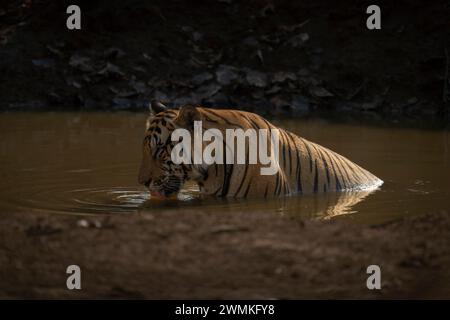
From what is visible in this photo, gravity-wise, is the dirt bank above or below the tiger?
below

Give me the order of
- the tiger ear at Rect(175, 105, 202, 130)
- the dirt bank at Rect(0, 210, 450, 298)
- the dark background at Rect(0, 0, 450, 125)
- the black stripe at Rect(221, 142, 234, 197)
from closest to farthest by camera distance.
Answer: the dirt bank at Rect(0, 210, 450, 298) → the tiger ear at Rect(175, 105, 202, 130) → the black stripe at Rect(221, 142, 234, 197) → the dark background at Rect(0, 0, 450, 125)

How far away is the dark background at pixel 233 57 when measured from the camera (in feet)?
43.4

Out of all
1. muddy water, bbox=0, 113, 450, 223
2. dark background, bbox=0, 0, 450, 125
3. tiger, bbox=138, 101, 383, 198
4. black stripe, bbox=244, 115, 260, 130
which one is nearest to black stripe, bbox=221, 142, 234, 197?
tiger, bbox=138, 101, 383, 198

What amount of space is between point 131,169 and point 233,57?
6727mm

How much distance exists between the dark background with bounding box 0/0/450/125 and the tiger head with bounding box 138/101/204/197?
6376 millimetres

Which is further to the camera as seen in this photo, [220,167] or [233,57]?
[233,57]

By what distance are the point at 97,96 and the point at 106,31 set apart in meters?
1.83

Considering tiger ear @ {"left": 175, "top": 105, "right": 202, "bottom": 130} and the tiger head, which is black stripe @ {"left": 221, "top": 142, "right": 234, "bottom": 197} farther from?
tiger ear @ {"left": 175, "top": 105, "right": 202, "bottom": 130}

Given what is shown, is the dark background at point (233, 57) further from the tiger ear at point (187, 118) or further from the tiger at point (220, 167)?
the tiger ear at point (187, 118)

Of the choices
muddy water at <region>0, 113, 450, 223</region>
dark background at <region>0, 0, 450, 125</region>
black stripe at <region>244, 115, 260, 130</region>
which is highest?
dark background at <region>0, 0, 450, 125</region>

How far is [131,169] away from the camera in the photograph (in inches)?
309

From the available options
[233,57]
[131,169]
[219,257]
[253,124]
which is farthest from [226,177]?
[233,57]

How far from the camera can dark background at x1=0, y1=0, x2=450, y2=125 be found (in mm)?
13227

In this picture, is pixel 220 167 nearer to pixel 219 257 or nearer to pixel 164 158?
pixel 164 158
